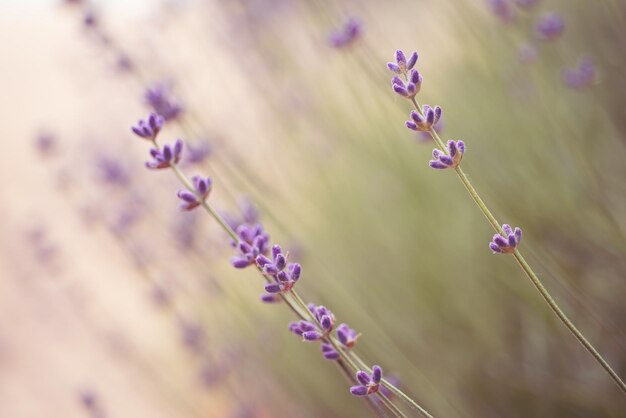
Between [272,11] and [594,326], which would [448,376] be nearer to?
[594,326]

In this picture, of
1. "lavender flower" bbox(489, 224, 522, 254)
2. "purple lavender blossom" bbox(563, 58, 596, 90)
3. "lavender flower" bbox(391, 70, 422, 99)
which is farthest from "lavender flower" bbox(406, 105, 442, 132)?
"purple lavender blossom" bbox(563, 58, 596, 90)

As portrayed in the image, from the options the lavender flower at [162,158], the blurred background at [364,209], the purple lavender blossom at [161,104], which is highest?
the purple lavender blossom at [161,104]

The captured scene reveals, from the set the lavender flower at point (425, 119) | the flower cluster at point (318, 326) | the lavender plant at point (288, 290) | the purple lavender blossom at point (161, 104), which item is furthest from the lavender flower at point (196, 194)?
the purple lavender blossom at point (161, 104)

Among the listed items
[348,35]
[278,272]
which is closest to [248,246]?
[278,272]

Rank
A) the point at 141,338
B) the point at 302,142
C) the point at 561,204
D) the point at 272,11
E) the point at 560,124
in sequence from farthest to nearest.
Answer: the point at 141,338, the point at 302,142, the point at 272,11, the point at 561,204, the point at 560,124

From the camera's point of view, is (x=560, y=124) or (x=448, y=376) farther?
(x=448, y=376)

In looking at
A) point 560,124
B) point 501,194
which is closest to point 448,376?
point 501,194

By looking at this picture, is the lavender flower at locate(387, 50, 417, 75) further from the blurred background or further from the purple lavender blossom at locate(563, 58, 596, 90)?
the purple lavender blossom at locate(563, 58, 596, 90)

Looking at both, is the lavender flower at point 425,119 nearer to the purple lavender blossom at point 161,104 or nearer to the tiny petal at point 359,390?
the tiny petal at point 359,390
